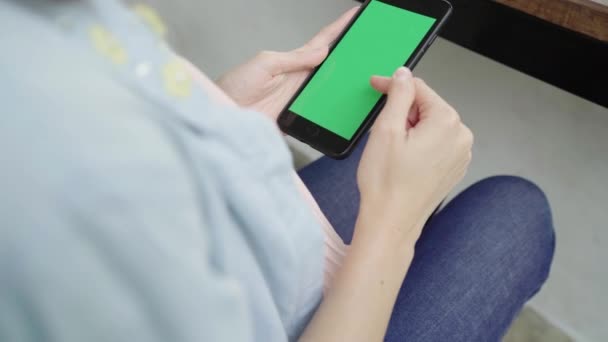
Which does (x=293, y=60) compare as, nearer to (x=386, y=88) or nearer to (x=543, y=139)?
(x=386, y=88)

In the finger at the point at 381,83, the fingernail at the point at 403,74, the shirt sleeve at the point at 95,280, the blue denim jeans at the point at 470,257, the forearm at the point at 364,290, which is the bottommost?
the blue denim jeans at the point at 470,257

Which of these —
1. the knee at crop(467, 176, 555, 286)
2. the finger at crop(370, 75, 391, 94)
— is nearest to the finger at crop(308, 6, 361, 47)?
the finger at crop(370, 75, 391, 94)

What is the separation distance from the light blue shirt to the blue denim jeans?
0.27m

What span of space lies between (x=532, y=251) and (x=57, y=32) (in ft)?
1.57

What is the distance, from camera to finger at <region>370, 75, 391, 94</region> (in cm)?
41

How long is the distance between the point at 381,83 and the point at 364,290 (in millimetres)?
191

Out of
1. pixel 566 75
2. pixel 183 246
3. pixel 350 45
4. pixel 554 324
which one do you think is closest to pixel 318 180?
pixel 350 45

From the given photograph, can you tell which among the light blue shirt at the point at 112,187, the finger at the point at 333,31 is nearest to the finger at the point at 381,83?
the finger at the point at 333,31

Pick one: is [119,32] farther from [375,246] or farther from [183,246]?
[375,246]

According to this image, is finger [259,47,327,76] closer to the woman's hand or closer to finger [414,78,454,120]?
the woman's hand

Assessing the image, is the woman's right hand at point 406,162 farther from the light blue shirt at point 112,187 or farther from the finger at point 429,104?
the light blue shirt at point 112,187

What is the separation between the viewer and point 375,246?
315mm

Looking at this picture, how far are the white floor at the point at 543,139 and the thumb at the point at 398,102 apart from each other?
0.28 m

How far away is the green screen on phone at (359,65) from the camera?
444 mm
